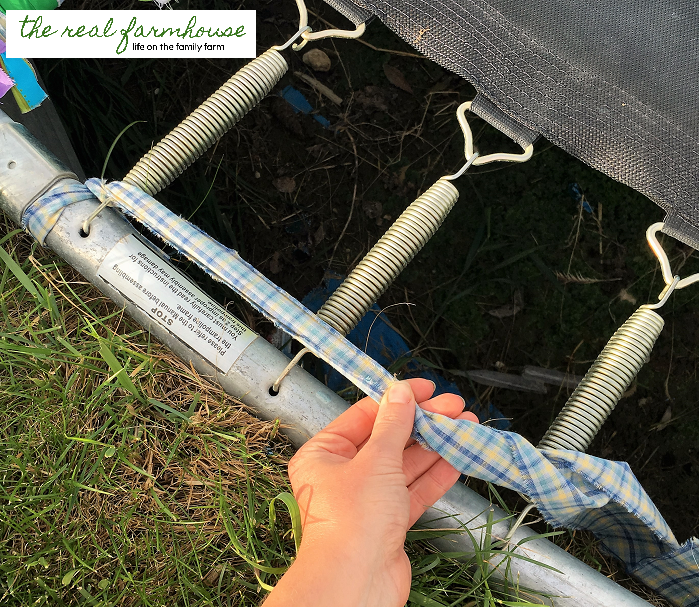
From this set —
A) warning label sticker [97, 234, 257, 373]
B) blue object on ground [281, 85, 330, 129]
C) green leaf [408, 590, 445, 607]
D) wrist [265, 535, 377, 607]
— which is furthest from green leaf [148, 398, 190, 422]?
blue object on ground [281, 85, 330, 129]

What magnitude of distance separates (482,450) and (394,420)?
0.14m

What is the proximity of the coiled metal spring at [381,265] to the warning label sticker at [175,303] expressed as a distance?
0.48 ft

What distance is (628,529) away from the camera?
102cm

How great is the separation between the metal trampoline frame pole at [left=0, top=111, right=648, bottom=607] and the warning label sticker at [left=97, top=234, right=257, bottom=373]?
12 millimetres

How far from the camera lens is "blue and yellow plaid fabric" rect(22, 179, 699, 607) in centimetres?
90

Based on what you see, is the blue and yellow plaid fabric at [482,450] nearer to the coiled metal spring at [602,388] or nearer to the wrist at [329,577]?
the coiled metal spring at [602,388]

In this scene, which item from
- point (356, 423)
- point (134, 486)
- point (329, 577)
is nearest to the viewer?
point (329, 577)

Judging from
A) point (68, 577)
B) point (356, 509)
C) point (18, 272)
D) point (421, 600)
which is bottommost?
point (68, 577)

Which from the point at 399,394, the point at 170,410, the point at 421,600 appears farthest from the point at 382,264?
the point at 421,600

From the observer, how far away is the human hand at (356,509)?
2.69 ft

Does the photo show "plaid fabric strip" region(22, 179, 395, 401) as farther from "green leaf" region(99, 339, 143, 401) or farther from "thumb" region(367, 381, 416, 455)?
"green leaf" region(99, 339, 143, 401)

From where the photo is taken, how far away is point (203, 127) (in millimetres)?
1107

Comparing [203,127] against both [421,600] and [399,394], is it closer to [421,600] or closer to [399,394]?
[399,394]

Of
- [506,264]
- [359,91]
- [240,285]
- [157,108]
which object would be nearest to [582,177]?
[506,264]
